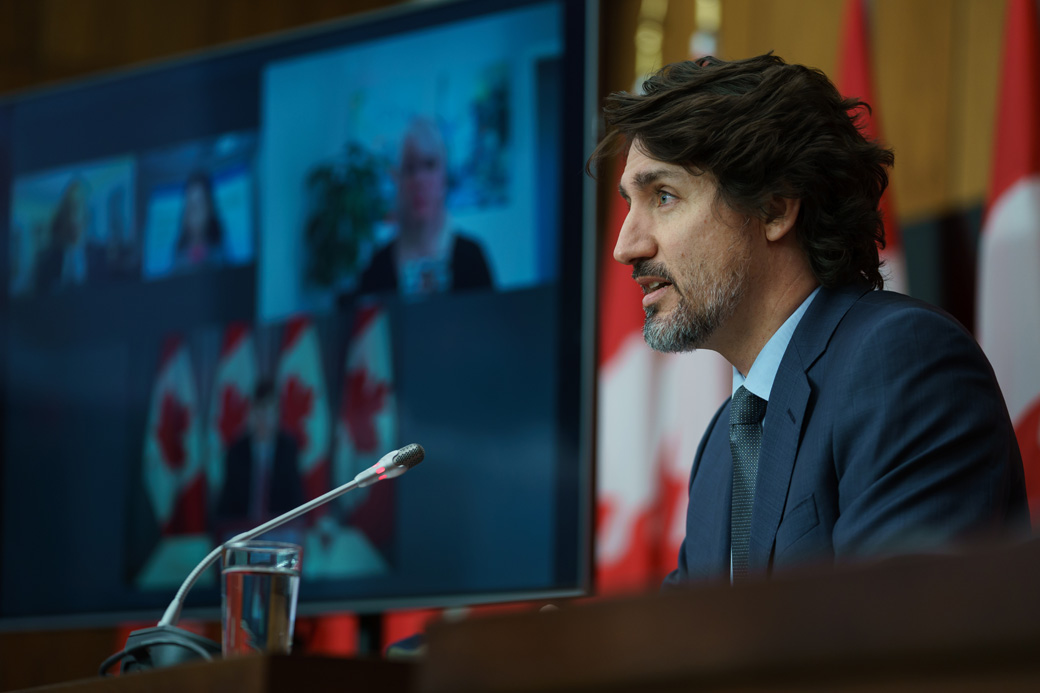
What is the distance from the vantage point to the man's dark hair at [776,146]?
197 cm

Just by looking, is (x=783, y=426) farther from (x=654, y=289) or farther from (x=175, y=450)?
(x=175, y=450)

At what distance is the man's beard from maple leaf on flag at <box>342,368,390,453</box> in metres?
1.24

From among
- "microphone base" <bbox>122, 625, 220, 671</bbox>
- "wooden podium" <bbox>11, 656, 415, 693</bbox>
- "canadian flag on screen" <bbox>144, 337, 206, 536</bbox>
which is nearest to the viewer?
"wooden podium" <bbox>11, 656, 415, 693</bbox>

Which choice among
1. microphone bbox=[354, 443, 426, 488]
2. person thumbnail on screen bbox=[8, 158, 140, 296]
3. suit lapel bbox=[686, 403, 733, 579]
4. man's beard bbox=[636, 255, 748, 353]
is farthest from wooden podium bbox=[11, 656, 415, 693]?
person thumbnail on screen bbox=[8, 158, 140, 296]

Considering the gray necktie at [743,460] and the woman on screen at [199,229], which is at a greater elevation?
the woman on screen at [199,229]

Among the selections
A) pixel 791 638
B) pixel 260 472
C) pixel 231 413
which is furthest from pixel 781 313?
pixel 231 413

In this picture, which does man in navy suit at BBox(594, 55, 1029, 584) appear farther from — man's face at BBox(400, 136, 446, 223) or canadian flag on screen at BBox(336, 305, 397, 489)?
canadian flag on screen at BBox(336, 305, 397, 489)

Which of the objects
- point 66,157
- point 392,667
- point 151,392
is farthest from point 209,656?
point 66,157

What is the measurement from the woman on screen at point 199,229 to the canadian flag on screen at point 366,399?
57 centimetres

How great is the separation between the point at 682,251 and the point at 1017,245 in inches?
47.9

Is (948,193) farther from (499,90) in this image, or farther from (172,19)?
(172,19)

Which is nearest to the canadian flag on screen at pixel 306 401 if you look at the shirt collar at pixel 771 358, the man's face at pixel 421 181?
the man's face at pixel 421 181

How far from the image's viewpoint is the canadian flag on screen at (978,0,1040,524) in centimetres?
275

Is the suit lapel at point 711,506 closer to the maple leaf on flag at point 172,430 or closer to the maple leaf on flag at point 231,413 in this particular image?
the maple leaf on flag at point 231,413
